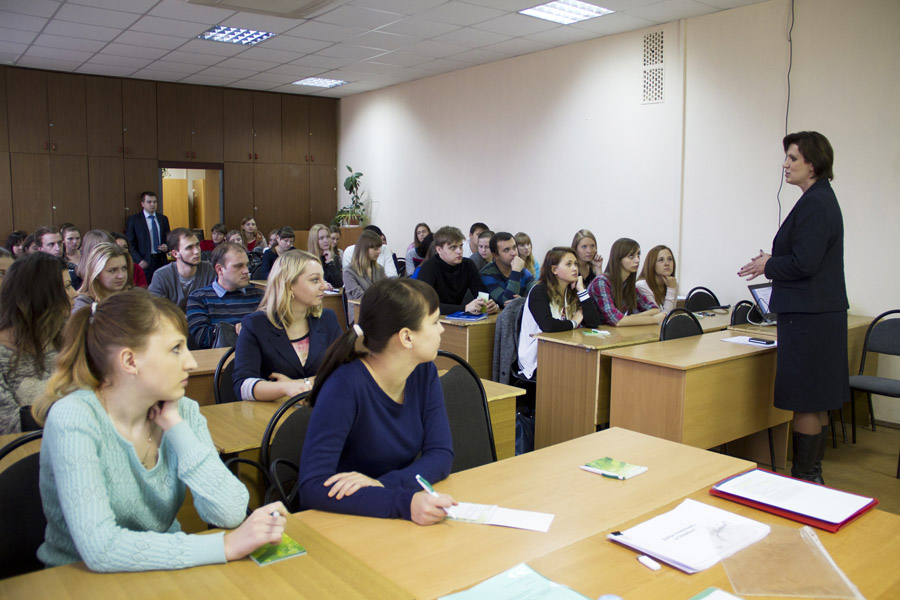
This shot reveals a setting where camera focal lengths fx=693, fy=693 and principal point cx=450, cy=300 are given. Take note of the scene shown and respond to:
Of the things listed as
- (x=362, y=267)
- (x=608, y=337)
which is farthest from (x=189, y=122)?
(x=608, y=337)

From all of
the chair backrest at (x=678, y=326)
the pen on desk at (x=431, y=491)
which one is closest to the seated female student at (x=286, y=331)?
the pen on desk at (x=431, y=491)

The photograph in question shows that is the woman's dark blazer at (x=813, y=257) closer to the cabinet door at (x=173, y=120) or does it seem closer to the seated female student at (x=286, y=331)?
the seated female student at (x=286, y=331)

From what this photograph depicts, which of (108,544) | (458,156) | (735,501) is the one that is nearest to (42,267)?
(108,544)

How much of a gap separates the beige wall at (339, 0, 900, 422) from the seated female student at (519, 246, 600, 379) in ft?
7.96

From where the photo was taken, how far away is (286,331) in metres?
3.06

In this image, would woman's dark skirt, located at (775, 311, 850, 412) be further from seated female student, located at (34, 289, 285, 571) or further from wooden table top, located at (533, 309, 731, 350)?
seated female student, located at (34, 289, 285, 571)

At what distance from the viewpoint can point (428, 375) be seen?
2.10 metres

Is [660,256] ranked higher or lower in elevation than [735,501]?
higher

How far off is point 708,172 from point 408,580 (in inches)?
234

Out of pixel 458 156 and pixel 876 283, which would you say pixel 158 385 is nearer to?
pixel 876 283

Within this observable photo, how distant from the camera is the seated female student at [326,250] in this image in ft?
26.0

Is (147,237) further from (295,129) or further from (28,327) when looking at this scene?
(28,327)

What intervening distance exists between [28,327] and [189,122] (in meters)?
8.72

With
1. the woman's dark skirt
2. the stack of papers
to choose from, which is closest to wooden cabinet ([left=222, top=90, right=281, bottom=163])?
the woman's dark skirt
